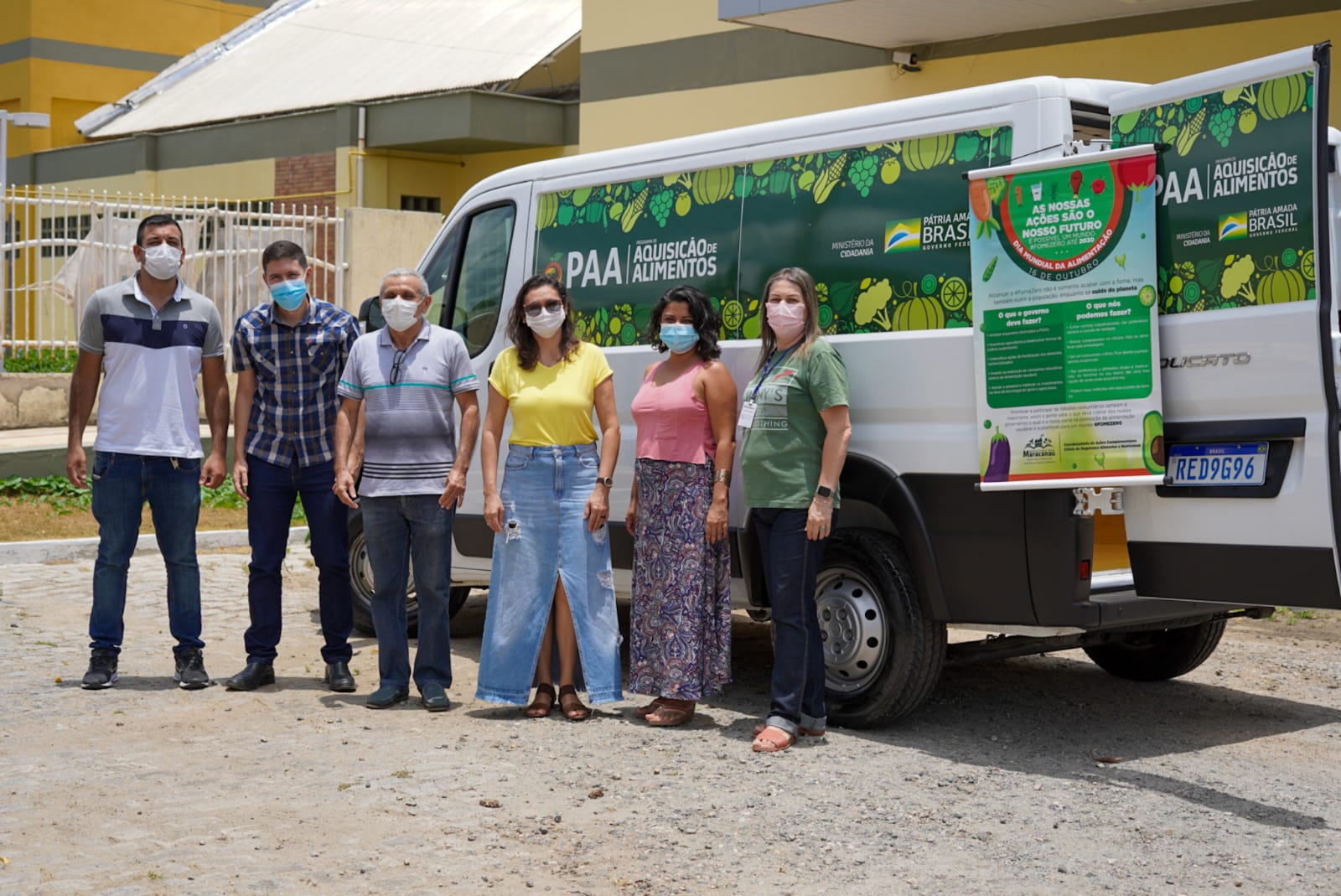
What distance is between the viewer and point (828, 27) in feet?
43.7

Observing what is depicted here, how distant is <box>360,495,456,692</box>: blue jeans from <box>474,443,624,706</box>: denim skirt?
32 cm

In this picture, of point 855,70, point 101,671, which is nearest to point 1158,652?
point 101,671

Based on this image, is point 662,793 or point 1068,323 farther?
point 1068,323

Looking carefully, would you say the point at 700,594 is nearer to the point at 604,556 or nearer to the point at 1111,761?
the point at 604,556

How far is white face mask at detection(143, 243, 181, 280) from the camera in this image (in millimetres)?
7320

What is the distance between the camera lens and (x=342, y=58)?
86.7ft

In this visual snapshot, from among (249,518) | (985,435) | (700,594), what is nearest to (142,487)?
(249,518)

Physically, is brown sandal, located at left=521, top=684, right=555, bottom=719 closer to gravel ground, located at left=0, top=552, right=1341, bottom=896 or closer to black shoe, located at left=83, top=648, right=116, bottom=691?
gravel ground, located at left=0, top=552, right=1341, bottom=896

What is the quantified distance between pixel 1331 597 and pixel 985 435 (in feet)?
4.46

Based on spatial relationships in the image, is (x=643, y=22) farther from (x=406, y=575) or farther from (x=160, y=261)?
(x=406, y=575)

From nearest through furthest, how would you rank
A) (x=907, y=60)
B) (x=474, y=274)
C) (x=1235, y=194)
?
(x=1235, y=194), (x=474, y=274), (x=907, y=60)

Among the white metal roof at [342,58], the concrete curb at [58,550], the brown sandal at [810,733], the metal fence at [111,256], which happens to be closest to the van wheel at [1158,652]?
the brown sandal at [810,733]

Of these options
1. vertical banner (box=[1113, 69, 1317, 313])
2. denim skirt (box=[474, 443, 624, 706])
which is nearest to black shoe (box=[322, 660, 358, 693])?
denim skirt (box=[474, 443, 624, 706])

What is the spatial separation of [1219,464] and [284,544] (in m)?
4.15
